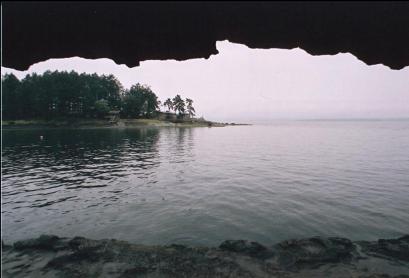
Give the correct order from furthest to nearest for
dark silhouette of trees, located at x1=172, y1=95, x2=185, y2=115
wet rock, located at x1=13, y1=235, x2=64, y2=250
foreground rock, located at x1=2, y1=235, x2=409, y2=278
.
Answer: dark silhouette of trees, located at x1=172, y1=95, x2=185, y2=115 < wet rock, located at x1=13, y1=235, x2=64, y2=250 < foreground rock, located at x1=2, y1=235, x2=409, y2=278

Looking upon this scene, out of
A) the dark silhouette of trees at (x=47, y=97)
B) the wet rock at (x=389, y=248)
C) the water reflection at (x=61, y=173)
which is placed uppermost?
the dark silhouette of trees at (x=47, y=97)

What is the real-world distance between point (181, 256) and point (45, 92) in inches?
5133

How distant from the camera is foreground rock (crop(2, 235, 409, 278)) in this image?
29.5 ft

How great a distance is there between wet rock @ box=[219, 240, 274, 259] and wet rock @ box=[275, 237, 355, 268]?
0.54 metres

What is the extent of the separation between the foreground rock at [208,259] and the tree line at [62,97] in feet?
377

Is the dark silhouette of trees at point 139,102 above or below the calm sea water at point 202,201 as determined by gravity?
above

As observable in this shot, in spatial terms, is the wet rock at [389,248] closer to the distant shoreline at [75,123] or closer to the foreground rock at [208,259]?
the foreground rock at [208,259]

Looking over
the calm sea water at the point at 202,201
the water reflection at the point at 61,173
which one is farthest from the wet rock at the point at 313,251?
the water reflection at the point at 61,173

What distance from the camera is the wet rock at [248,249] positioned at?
10336mm

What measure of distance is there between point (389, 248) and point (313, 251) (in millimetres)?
3678

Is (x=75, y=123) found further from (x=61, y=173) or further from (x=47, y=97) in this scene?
(x=61, y=173)

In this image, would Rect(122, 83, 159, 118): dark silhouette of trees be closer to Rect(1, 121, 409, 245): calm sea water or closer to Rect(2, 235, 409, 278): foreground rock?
Rect(1, 121, 409, 245): calm sea water

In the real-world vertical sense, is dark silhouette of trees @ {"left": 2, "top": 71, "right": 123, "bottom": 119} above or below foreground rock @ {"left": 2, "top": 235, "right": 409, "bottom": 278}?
above

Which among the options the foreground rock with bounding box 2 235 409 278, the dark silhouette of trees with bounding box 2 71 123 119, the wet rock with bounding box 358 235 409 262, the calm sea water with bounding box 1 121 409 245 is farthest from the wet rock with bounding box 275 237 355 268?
the dark silhouette of trees with bounding box 2 71 123 119
